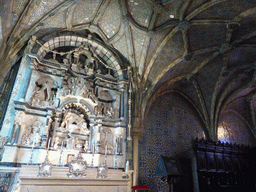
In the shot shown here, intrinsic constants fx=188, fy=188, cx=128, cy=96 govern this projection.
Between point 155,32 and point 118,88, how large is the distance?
131 inches

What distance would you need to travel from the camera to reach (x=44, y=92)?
776 cm

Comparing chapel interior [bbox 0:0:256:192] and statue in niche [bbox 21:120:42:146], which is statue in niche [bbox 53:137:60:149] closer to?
chapel interior [bbox 0:0:256:192]

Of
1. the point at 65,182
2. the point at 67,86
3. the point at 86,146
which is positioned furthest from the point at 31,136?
the point at 67,86

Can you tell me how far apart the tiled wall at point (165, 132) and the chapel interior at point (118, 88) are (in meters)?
0.06

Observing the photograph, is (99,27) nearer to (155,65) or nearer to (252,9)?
(155,65)

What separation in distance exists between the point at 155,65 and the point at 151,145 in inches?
171

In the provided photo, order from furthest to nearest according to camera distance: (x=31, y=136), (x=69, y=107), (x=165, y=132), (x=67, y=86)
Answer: (x=165, y=132)
(x=67, y=86)
(x=69, y=107)
(x=31, y=136)

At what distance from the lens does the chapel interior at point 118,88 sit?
6.40 metres

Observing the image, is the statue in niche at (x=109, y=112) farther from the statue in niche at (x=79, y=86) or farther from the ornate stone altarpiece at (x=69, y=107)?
the statue in niche at (x=79, y=86)

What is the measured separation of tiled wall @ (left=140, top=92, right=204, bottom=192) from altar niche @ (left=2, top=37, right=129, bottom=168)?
225cm

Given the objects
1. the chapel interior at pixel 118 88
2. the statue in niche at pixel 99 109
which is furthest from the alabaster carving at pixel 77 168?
the statue in niche at pixel 99 109

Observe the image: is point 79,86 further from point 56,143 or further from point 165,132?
point 165,132

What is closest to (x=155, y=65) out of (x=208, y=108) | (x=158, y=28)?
(x=158, y=28)

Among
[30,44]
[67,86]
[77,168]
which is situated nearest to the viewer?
[77,168]
